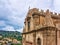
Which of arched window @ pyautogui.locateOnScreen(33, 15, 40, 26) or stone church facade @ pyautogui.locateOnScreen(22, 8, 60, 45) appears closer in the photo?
stone church facade @ pyautogui.locateOnScreen(22, 8, 60, 45)

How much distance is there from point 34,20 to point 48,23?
661 cm

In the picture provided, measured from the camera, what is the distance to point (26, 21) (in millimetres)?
41344

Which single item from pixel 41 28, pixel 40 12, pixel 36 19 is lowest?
pixel 41 28

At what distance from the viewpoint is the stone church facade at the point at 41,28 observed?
100ft

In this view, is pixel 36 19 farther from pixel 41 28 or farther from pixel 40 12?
pixel 41 28

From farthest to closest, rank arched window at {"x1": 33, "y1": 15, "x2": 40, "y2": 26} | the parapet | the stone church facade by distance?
arched window at {"x1": 33, "y1": 15, "x2": 40, "y2": 26} → the parapet → the stone church facade

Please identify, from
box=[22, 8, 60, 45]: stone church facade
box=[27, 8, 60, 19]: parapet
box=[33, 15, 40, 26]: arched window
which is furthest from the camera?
box=[33, 15, 40, 26]: arched window

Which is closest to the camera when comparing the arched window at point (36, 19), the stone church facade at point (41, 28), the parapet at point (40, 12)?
the stone church facade at point (41, 28)

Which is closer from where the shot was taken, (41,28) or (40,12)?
(41,28)

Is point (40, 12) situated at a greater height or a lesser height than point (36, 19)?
greater

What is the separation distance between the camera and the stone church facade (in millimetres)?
30562

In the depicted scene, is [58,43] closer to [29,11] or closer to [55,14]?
[55,14]

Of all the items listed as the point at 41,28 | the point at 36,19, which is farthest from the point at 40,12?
the point at 41,28

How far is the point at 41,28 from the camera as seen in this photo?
1270 inches
